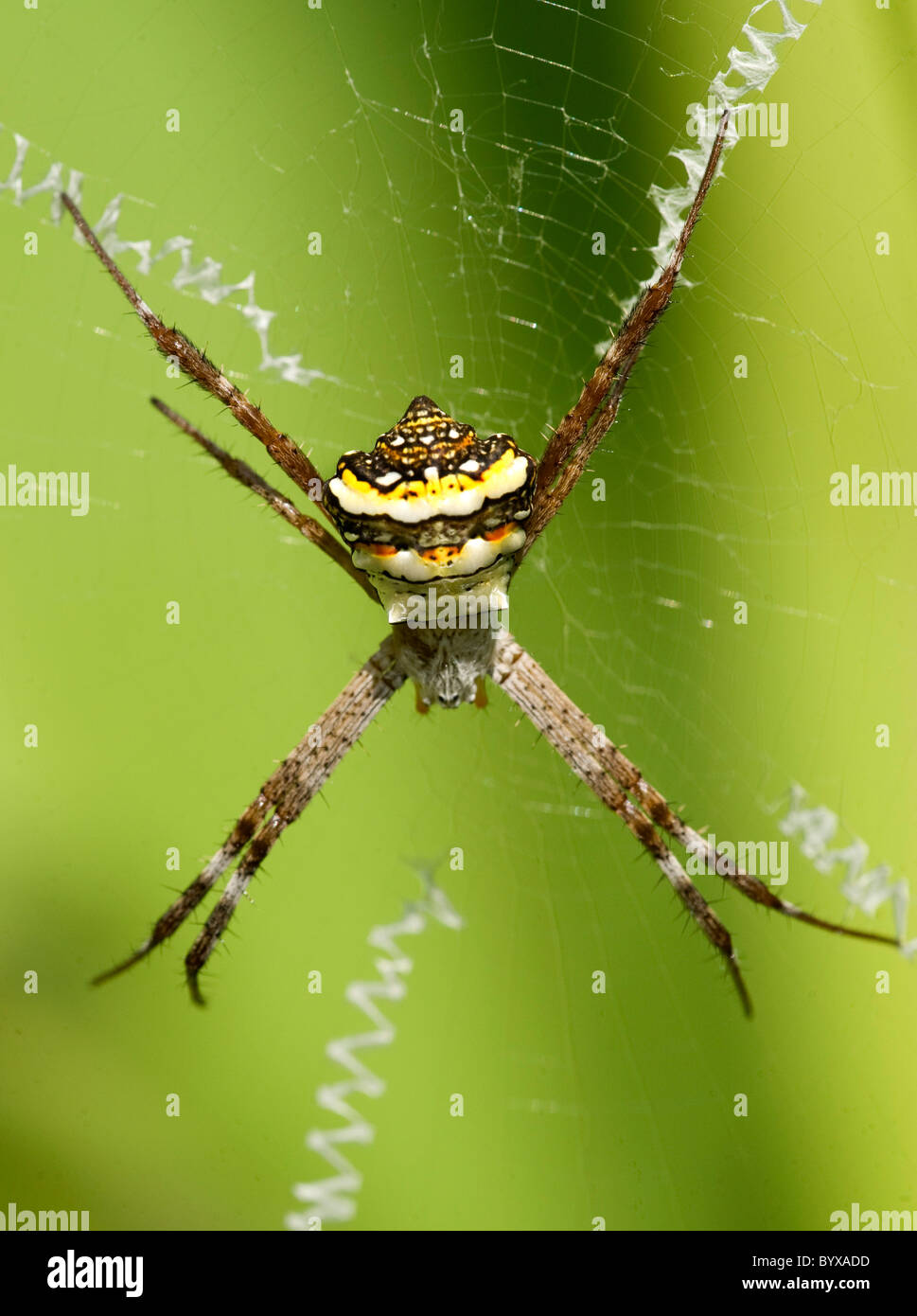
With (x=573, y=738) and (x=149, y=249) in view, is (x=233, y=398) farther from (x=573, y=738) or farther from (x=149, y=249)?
(x=573, y=738)

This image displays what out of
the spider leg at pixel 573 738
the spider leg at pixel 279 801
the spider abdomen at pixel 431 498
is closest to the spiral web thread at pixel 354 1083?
the spider leg at pixel 279 801

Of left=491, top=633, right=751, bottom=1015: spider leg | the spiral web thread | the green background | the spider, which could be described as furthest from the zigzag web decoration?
the spiral web thread

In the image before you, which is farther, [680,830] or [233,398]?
[680,830]

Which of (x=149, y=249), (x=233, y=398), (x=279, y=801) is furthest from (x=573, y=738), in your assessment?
(x=149, y=249)

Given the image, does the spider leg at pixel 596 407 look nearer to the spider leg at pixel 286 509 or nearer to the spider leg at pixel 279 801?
the spider leg at pixel 286 509

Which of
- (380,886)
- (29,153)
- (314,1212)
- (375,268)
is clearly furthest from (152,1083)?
(29,153)
